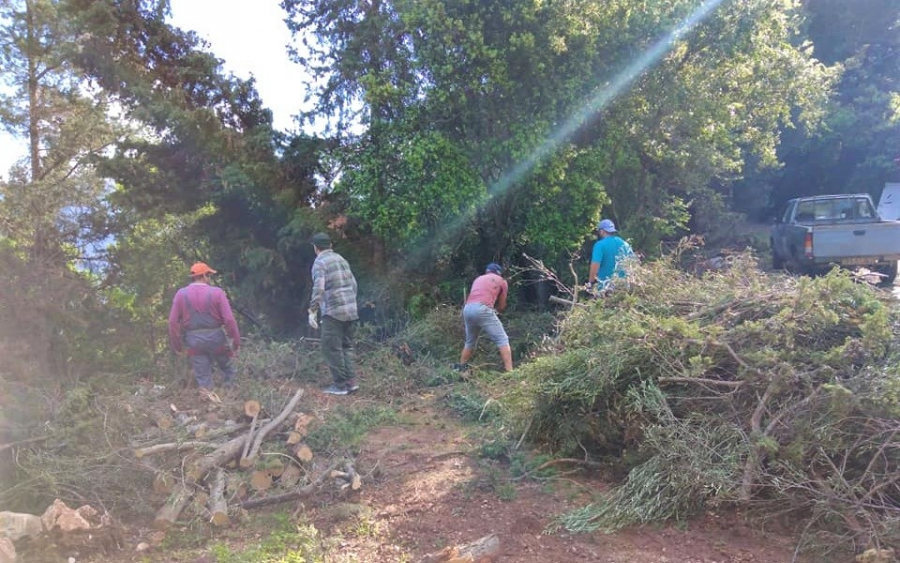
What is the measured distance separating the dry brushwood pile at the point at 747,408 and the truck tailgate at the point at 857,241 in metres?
7.64

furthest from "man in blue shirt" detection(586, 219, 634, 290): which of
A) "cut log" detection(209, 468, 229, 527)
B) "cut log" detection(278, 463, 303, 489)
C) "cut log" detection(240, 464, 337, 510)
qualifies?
"cut log" detection(209, 468, 229, 527)

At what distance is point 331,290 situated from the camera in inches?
270

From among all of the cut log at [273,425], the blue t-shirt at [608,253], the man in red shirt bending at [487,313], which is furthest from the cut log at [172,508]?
the blue t-shirt at [608,253]

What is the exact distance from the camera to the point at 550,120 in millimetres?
9078

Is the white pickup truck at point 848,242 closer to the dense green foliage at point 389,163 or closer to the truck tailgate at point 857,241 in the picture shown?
the truck tailgate at point 857,241

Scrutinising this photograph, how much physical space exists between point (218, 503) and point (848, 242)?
1117 centimetres

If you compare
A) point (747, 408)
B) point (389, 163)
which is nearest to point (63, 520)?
point (747, 408)

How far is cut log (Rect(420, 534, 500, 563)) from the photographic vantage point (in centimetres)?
342

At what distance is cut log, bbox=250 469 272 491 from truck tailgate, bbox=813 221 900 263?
10418mm

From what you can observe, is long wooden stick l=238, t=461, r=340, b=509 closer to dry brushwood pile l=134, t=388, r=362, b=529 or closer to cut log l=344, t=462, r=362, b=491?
dry brushwood pile l=134, t=388, r=362, b=529

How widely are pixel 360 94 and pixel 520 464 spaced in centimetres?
658

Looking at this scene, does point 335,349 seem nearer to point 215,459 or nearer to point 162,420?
point 162,420

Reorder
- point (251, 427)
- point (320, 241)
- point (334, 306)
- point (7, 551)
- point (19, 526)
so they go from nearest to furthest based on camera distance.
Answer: point (7, 551) → point (19, 526) → point (251, 427) → point (334, 306) → point (320, 241)

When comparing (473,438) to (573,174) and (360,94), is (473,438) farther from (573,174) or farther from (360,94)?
(360,94)
